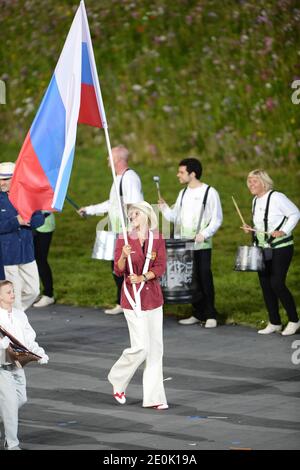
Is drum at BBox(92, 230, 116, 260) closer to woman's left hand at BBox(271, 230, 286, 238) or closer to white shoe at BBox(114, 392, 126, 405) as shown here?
woman's left hand at BBox(271, 230, 286, 238)

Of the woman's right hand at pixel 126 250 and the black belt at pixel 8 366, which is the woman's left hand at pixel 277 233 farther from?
the black belt at pixel 8 366

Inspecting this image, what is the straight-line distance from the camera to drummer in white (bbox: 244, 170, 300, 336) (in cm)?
1555

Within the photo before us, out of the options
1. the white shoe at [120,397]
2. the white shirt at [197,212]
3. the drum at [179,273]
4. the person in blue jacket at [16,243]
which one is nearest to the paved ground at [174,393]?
the white shoe at [120,397]

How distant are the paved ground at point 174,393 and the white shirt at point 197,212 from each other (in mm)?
1105

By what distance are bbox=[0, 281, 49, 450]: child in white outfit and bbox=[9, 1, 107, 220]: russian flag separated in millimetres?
1470

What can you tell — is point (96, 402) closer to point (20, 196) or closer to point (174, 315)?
point (20, 196)

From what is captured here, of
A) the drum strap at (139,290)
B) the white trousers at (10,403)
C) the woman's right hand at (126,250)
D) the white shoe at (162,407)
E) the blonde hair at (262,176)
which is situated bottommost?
the white shoe at (162,407)

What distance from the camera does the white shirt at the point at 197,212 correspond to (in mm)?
16125

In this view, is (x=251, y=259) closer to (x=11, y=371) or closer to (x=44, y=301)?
(x=44, y=301)

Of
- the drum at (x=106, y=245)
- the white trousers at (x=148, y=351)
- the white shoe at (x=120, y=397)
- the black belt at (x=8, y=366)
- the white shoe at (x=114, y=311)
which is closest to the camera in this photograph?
the black belt at (x=8, y=366)

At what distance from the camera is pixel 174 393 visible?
1314cm

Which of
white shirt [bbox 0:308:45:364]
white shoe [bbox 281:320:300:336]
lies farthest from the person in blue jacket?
white shirt [bbox 0:308:45:364]

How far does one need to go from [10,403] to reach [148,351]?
1776mm
